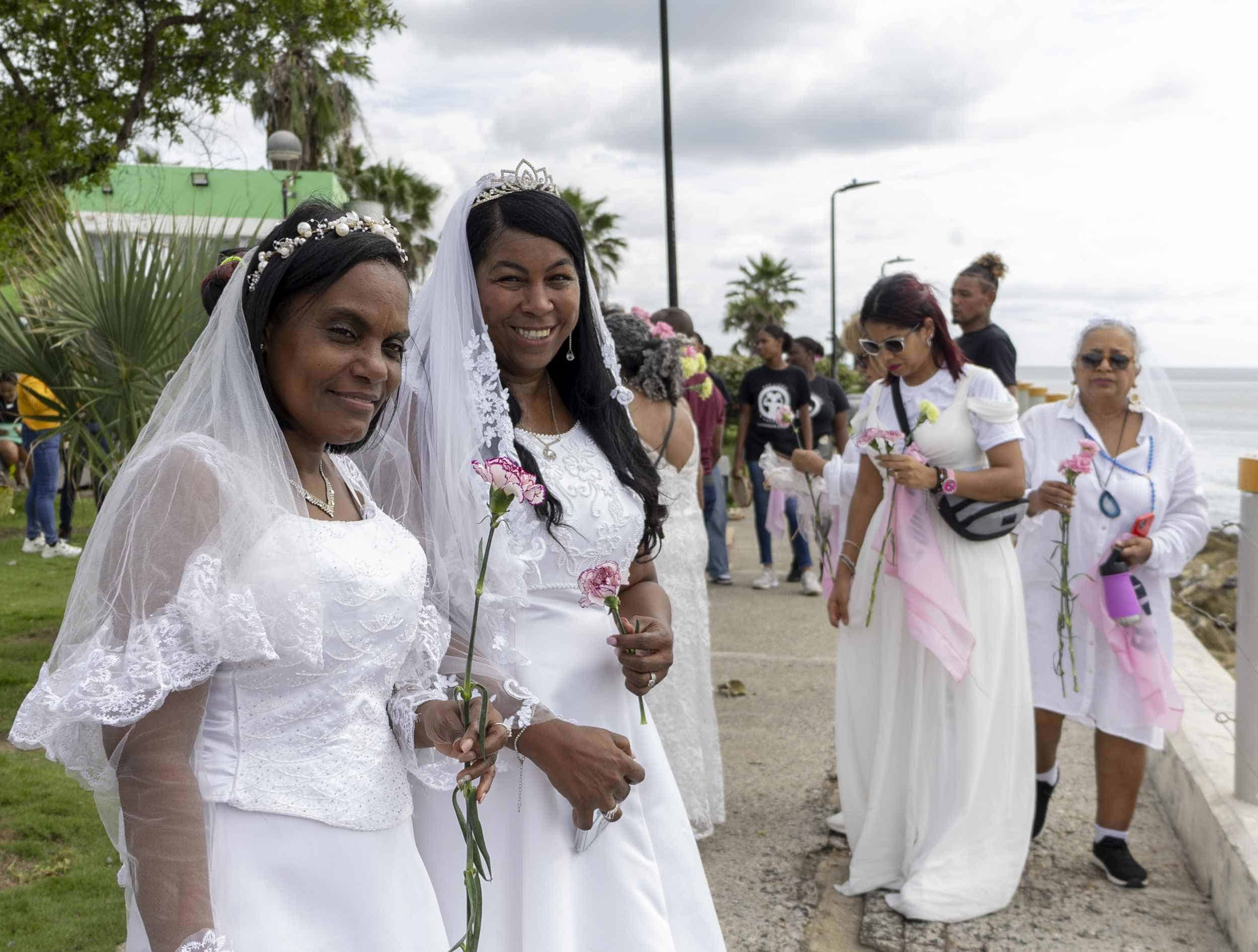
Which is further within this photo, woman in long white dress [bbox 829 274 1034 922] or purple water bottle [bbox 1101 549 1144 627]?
purple water bottle [bbox 1101 549 1144 627]

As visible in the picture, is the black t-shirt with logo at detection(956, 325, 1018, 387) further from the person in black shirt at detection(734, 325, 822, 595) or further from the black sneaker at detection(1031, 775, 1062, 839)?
the black sneaker at detection(1031, 775, 1062, 839)

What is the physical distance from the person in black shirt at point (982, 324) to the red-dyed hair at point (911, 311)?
9.65ft

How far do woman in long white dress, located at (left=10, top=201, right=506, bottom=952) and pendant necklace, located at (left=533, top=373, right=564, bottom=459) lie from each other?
2.14 ft

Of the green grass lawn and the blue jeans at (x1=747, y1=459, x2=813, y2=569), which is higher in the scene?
the blue jeans at (x1=747, y1=459, x2=813, y2=569)

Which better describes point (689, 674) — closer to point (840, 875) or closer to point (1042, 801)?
point (840, 875)

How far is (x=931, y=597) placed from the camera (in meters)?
4.32

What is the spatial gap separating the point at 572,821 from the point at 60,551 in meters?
10.7

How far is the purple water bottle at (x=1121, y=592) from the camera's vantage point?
4426 millimetres

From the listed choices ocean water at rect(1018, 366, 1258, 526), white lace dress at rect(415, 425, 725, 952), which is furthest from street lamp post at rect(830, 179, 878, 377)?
white lace dress at rect(415, 425, 725, 952)

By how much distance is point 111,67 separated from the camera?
27.5 feet

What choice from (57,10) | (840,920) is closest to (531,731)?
(840,920)

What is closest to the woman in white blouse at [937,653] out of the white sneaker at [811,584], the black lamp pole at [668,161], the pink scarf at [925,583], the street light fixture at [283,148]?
the pink scarf at [925,583]

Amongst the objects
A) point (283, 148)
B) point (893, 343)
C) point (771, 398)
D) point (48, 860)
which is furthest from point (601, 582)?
point (283, 148)

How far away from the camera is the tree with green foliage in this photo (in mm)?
7781
